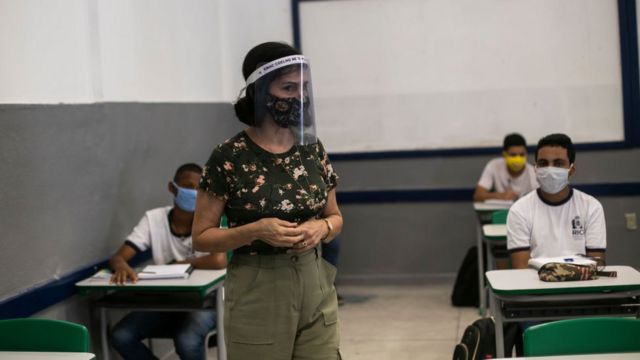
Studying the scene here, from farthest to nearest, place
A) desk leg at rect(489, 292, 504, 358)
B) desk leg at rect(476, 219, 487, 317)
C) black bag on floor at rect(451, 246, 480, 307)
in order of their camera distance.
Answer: black bag on floor at rect(451, 246, 480, 307) → desk leg at rect(476, 219, 487, 317) → desk leg at rect(489, 292, 504, 358)

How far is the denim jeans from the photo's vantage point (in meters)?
3.78

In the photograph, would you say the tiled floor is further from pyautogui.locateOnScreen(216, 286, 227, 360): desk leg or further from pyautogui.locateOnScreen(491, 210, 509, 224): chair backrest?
pyautogui.locateOnScreen(216, 286, 227, 360): desk leg

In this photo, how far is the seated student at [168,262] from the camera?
379cm

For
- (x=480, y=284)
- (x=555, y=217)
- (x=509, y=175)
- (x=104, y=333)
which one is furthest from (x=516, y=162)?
(x=104, y=333)

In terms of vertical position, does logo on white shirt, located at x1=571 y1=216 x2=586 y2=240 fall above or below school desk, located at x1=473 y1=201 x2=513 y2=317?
above

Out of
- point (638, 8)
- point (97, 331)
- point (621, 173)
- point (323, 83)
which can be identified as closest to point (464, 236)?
point (621, 173)

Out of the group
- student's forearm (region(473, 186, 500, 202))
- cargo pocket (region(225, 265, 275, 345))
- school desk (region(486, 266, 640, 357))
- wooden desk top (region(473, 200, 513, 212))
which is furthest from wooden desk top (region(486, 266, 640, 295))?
student's forearm (region(473, 186, 500, 202))

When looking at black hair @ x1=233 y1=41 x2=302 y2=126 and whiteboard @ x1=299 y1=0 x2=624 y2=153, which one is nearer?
black hair @ x1=233 y1=41 x2=302 y2=126

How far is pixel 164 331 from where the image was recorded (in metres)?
3.89

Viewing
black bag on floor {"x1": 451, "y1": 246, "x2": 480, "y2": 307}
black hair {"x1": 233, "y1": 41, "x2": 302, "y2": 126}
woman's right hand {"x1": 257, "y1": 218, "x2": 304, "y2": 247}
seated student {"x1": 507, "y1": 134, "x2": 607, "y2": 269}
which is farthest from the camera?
black bag on floor {"x1": 451, "y1": 246, "x2": 480, "y2": 307}

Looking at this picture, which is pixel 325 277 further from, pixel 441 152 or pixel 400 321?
pixel 441 152

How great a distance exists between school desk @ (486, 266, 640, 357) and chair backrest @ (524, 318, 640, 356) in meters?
0.82

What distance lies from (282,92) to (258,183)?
0.87ft

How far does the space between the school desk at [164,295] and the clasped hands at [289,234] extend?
4.85 ft
